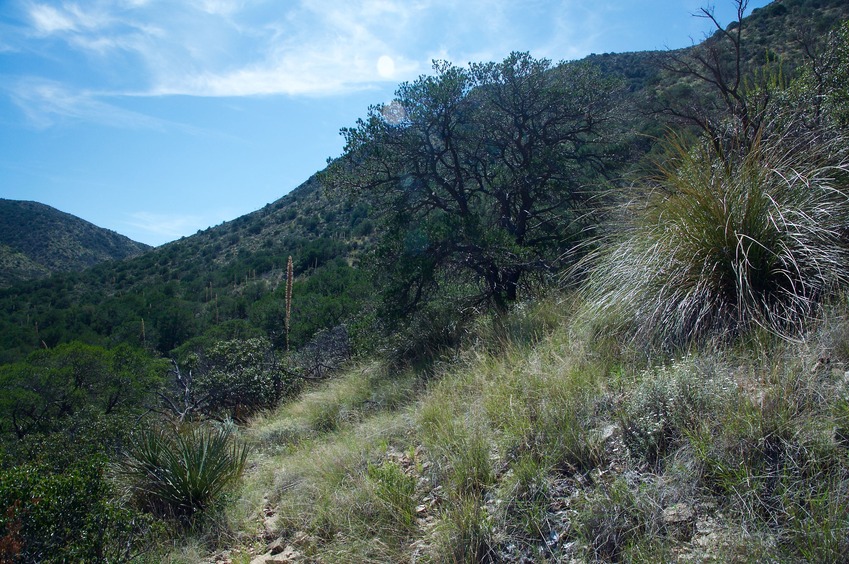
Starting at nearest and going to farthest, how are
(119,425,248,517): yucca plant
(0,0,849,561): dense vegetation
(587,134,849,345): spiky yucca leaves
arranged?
(0,0,849,561): dense vegetation → (587,134,849,345): spiky yucca leaves → (119,425,248,517): yucca plant

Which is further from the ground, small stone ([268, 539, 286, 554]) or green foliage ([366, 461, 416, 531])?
green foliage ([366, 461, 416, 531])

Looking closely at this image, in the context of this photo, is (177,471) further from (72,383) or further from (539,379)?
(72,383)

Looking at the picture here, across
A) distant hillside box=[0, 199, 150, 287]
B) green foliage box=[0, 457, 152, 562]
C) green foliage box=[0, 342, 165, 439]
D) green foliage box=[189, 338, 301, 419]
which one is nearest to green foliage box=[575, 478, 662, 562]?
green foliage box=[0, 457, 152, 562]

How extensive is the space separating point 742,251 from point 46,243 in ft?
221

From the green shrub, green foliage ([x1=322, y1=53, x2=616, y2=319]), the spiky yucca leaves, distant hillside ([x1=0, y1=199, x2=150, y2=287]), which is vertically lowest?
the green shrub

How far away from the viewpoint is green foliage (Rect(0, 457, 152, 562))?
10.5ft

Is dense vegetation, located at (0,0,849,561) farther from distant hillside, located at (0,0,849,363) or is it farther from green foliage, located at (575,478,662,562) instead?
distant hillside, located at (0,0,849,363)

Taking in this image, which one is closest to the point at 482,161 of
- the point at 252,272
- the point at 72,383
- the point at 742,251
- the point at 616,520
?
the point at 742,251

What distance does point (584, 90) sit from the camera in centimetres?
961

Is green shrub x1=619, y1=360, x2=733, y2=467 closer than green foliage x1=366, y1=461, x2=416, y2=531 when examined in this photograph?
Yes

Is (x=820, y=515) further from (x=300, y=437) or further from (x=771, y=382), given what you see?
(x=300, y=437)

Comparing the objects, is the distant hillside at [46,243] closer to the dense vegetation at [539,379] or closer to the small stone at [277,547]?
the dense vegetation at [539,379]

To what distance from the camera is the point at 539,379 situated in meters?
4.39

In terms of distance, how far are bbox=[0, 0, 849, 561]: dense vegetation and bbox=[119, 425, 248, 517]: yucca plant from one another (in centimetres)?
2
